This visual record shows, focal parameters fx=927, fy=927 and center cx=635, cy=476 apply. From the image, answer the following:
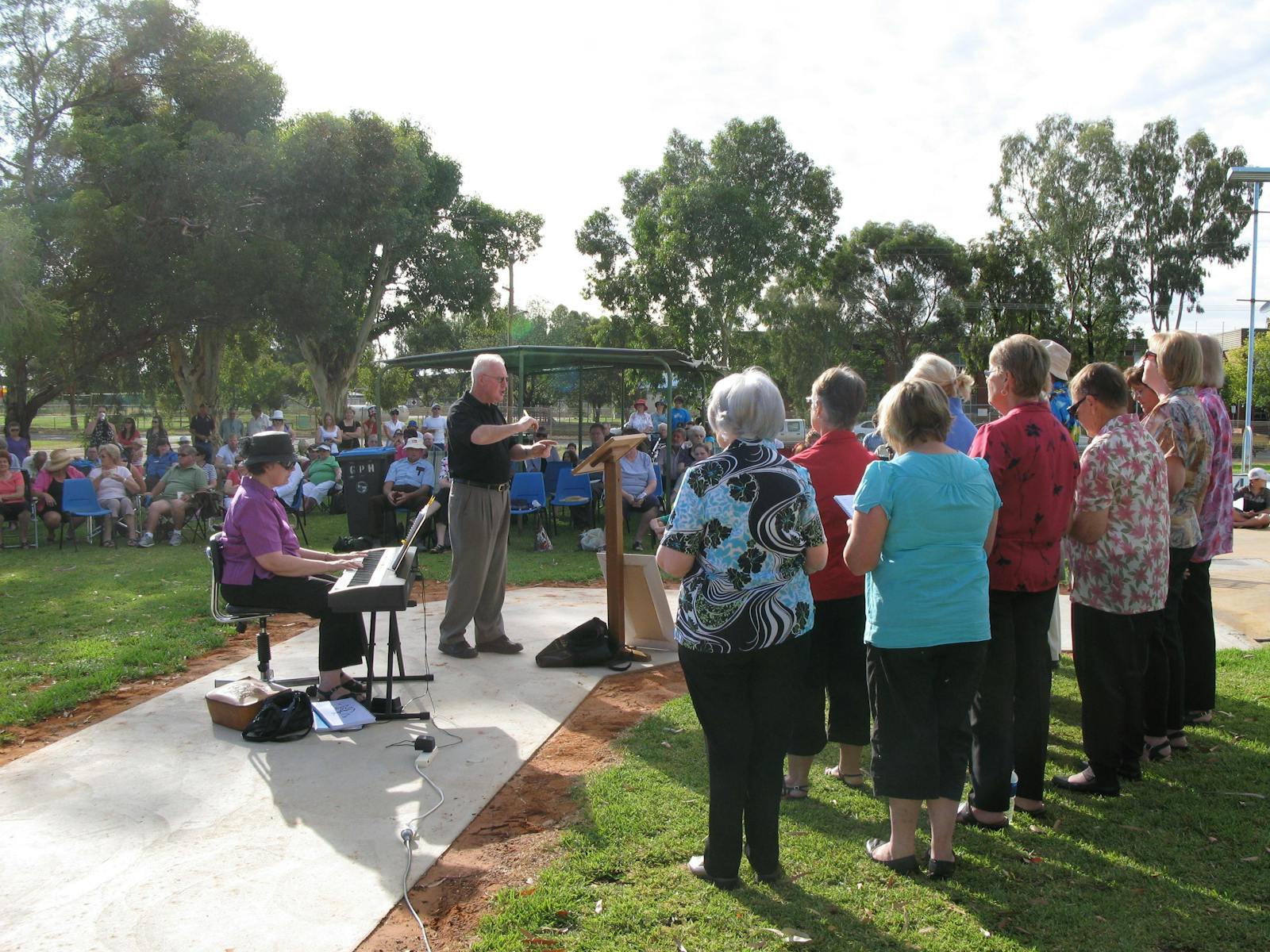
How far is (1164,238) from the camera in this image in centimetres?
3953

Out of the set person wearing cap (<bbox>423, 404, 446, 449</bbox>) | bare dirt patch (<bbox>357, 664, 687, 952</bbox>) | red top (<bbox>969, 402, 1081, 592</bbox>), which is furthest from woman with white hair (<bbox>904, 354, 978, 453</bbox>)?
person wearing cap (<bbox>423, 404, 446, 449</bbox>)

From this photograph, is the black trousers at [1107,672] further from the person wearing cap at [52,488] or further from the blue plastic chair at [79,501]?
the person wearing cap at [52,488]

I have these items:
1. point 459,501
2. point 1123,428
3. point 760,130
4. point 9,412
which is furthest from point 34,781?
point 760,130

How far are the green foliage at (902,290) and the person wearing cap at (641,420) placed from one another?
1308 inches

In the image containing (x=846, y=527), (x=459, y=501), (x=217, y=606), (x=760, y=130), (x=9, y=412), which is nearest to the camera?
(x=846, y=527)

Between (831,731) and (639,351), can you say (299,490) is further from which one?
(831,731)

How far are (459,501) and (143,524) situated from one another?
351 inches

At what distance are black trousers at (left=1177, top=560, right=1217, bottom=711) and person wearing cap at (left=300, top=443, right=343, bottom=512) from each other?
A: 11.5 meters

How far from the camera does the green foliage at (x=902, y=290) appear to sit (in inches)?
1843

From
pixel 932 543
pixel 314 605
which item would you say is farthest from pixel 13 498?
Answer: pixel 932 543

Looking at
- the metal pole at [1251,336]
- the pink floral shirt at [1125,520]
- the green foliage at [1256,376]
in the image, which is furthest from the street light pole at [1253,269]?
the green foliage at [1256,376]

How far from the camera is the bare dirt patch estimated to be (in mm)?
2914

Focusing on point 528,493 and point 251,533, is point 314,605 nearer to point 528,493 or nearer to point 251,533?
point 251,533

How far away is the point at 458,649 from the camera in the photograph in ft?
19.9
